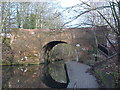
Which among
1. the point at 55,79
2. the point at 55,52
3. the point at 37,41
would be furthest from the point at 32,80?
the point at 55,52

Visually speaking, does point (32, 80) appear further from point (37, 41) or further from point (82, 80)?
point (37, 41)

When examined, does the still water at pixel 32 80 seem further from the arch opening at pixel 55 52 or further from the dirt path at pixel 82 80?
the arch opening at pixel 55 52

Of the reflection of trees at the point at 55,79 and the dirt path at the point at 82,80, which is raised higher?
the dirt path at the point at 82,80

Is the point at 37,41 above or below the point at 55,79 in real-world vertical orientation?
above

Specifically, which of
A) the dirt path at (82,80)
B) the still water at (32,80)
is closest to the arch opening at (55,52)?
the still water at (32,80)

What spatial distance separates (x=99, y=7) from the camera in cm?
411

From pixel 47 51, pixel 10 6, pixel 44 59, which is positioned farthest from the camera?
pixel 47 51

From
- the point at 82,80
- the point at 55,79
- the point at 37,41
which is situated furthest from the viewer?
the point at 37,41

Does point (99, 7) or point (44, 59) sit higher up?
point (99, 7)

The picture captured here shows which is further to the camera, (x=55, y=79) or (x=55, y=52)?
(x=55, y=52)

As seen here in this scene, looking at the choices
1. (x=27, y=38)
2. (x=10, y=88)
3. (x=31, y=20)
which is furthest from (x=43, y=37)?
(x=10, y=88)

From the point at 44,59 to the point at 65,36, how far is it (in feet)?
11.0

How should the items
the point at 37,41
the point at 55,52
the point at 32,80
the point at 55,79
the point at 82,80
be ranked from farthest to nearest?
1. the point at 55,52
2. the point at 37,41
3. the point at 55,79
4. the point at 32,80
5. the point at 82,80

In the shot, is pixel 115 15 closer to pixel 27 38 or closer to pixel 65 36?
pixel 65 36
